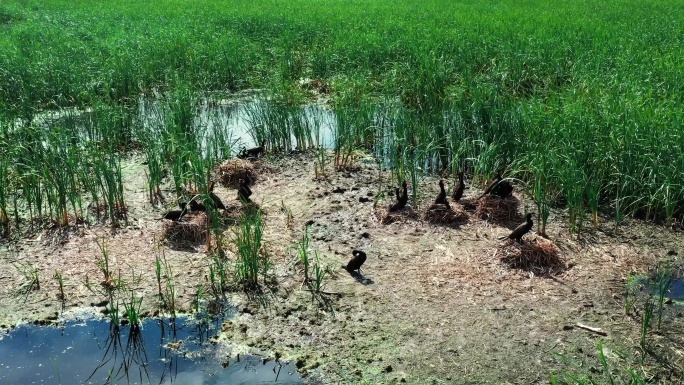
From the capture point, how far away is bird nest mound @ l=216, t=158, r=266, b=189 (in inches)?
343

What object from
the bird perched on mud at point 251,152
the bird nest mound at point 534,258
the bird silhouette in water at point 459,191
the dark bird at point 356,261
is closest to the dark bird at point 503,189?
the bird silhouette in water at point 459,191

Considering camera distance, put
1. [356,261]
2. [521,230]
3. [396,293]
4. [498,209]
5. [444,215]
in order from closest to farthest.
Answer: [396,293]
[356,261]
[521,230]
[444,215]
[498,209]

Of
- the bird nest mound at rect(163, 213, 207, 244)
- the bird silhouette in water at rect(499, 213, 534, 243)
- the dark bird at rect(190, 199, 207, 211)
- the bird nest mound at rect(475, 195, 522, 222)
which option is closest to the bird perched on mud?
the dark bird at rect(190, 199, 207, 211)

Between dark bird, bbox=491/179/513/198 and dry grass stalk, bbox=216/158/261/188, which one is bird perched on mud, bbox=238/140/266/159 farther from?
dark bird, bbox=491/179/513/198

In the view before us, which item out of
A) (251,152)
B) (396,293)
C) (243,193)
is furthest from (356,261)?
(251,152)

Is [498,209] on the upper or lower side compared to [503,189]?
lower

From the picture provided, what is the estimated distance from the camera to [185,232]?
705 cm

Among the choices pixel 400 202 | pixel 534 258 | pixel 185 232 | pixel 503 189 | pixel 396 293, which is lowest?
pixel 396 293

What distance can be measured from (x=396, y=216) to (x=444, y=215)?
0.50m

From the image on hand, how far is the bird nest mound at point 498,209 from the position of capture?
7441mm

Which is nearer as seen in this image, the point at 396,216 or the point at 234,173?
the point at 396,216

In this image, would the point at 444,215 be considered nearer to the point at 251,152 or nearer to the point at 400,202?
the point at 400,202

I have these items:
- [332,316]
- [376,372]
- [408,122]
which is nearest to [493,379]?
[376,372]

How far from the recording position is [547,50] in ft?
43.5
